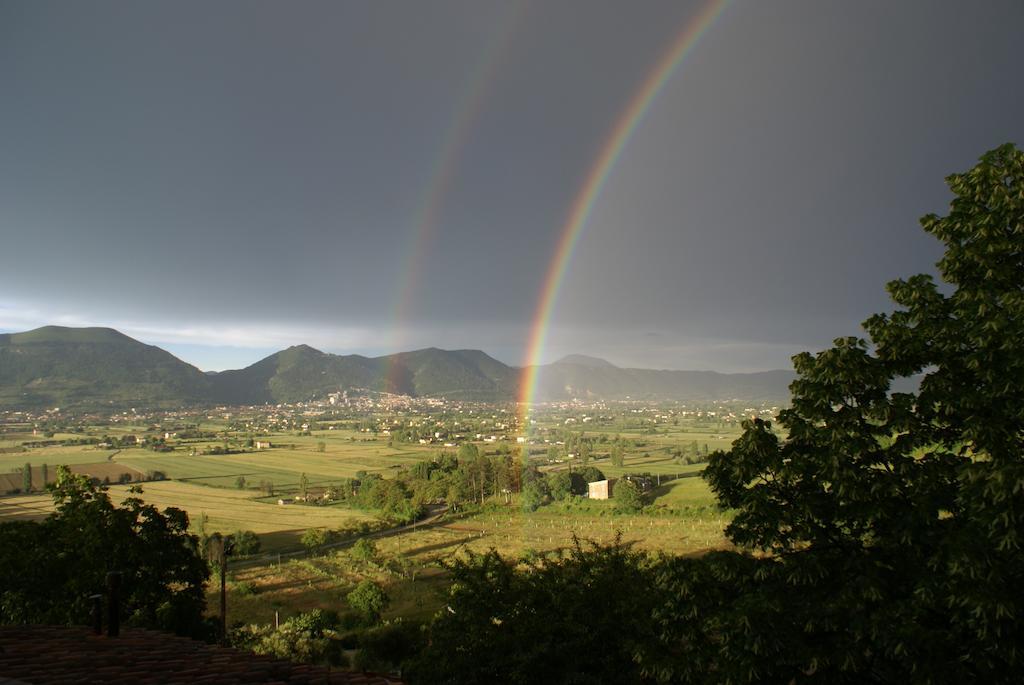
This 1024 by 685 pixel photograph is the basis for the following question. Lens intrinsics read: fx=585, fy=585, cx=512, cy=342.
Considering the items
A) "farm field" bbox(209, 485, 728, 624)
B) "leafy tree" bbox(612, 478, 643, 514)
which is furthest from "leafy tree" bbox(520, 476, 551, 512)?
"leafy tree" bbox(612, 478, 643, 514)

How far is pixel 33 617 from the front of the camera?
13.5m

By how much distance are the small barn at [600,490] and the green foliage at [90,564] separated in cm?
5771

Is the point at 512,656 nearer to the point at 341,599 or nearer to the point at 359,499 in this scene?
the point at 341,599

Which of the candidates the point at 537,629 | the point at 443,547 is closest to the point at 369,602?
the point at 443,547

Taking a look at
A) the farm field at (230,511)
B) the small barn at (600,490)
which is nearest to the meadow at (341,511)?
the farm field at (230,511)

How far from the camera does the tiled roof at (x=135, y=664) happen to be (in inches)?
201

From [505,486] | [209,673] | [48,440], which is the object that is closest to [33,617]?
[209,673]

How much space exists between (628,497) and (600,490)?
362 inches

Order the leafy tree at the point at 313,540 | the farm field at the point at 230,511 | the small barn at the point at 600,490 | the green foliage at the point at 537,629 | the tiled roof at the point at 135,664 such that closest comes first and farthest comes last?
1. the tiled roof at the point at 135,664
2. the green foliage at the point at 537,629
3. the leafy tree at the point at 313,540
4. the farm field at the point at 230,511
5. the small barn at the point at 600,490

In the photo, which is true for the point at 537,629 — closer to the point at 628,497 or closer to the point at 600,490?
the point at 628,497

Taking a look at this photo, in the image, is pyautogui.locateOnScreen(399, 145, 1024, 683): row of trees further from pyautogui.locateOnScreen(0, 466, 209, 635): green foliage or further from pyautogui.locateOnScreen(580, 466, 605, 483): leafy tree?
pyautogui.locateOnScreen(580, 466, 605, 483): leafy tree

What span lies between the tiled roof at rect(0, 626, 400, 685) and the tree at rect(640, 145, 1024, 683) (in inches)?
140

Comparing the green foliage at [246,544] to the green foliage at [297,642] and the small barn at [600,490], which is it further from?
the small barn at [600,490]

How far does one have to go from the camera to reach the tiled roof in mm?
5113
